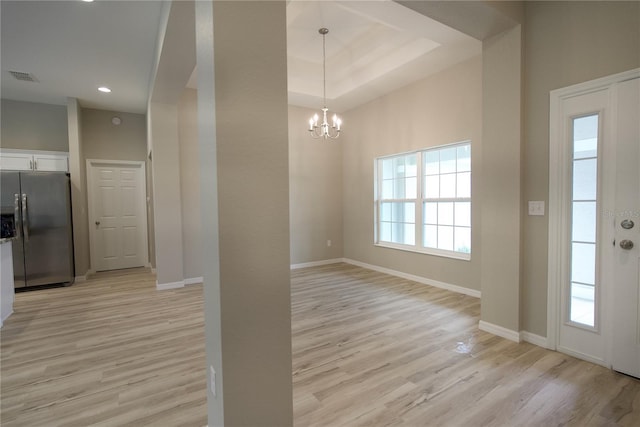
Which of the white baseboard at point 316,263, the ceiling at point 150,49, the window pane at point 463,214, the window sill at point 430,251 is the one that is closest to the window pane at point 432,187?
the window pane at point 463,214

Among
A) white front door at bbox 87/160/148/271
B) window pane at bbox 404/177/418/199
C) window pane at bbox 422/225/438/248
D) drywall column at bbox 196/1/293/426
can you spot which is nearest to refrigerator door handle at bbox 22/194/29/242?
white front door at bbox 87/160/148/271

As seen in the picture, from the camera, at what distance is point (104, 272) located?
5.69 m

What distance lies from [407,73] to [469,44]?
0.90 m

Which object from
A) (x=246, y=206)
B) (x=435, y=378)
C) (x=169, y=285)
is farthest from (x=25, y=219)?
(x=435, y=378)

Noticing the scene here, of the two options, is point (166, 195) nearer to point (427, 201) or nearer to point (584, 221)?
point (427, 201)

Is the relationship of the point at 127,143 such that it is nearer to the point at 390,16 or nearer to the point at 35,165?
the point at 35,165

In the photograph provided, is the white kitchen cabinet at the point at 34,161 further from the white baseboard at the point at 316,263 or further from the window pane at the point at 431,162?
the window pane at the point at 431,162

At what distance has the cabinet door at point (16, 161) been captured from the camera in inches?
188

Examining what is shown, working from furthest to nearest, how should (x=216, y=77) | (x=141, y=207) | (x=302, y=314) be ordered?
(x=141, y=207)
(x=302, y=314)
(x=216, y=77)

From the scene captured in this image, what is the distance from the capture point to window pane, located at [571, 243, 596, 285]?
7.37 ft

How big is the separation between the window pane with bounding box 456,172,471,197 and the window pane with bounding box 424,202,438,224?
0.43 meters

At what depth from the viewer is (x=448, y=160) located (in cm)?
421

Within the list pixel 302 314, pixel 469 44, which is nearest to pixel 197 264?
pixel 302 314

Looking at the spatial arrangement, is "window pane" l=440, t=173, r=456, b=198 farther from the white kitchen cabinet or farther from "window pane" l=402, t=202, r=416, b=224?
the white kitchen cabinet
